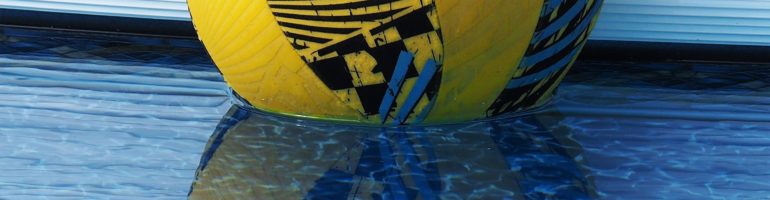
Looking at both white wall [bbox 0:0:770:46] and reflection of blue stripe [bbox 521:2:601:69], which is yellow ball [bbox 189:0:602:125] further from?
white wall [bbox 0:0:770:46]

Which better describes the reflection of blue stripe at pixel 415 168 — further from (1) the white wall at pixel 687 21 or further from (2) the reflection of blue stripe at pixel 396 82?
(1) the white wall at pixel 687 21

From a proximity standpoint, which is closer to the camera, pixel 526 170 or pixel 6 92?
pixel 526 170

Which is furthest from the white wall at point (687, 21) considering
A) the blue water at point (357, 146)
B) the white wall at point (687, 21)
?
the blue water at point (357, 146)

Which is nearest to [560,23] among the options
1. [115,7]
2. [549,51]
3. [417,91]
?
[549,51]

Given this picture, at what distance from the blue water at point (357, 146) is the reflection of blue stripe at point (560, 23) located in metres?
0.26

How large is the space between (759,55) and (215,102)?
1.97 meters

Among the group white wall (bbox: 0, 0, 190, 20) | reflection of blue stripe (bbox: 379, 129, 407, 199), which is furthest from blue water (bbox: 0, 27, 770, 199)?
white wall (bbox: 0, 0, 190, 20)

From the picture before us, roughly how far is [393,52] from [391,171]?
307 millimetres

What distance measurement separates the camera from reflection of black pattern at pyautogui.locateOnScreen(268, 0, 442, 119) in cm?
254

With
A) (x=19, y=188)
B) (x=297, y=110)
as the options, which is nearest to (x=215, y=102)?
(x=297, y=110)

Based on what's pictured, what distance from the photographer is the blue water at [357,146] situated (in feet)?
7.72

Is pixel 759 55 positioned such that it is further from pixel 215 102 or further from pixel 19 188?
pixel 19 188

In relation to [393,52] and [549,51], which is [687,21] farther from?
[393,52]

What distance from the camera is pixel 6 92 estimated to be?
3189 millimetres
